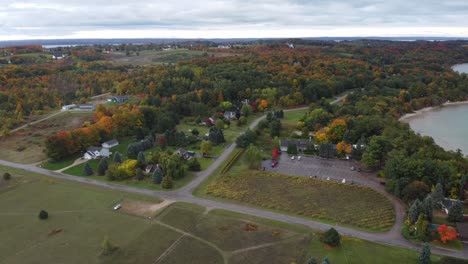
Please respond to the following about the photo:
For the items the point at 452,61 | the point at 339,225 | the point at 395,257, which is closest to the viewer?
the point at 395,257

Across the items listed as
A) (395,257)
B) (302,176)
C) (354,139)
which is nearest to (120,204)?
(302,176)

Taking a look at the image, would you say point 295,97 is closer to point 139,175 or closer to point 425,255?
point 139,175

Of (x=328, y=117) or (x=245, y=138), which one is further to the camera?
(x=328, y=117)

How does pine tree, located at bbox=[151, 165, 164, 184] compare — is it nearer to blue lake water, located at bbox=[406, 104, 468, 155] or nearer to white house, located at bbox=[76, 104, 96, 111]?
white house, located at bbox=[76, 104, 96, 111]

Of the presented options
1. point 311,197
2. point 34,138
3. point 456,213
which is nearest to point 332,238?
point 311,197

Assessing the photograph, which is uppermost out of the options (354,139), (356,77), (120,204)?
(356,77)

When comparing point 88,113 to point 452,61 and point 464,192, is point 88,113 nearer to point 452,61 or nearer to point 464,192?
point 464,192

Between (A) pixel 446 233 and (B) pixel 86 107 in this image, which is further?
(B) pixel 86 107

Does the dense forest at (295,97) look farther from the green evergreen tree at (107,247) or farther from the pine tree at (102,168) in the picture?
the green evergreen tree at (107,247)
